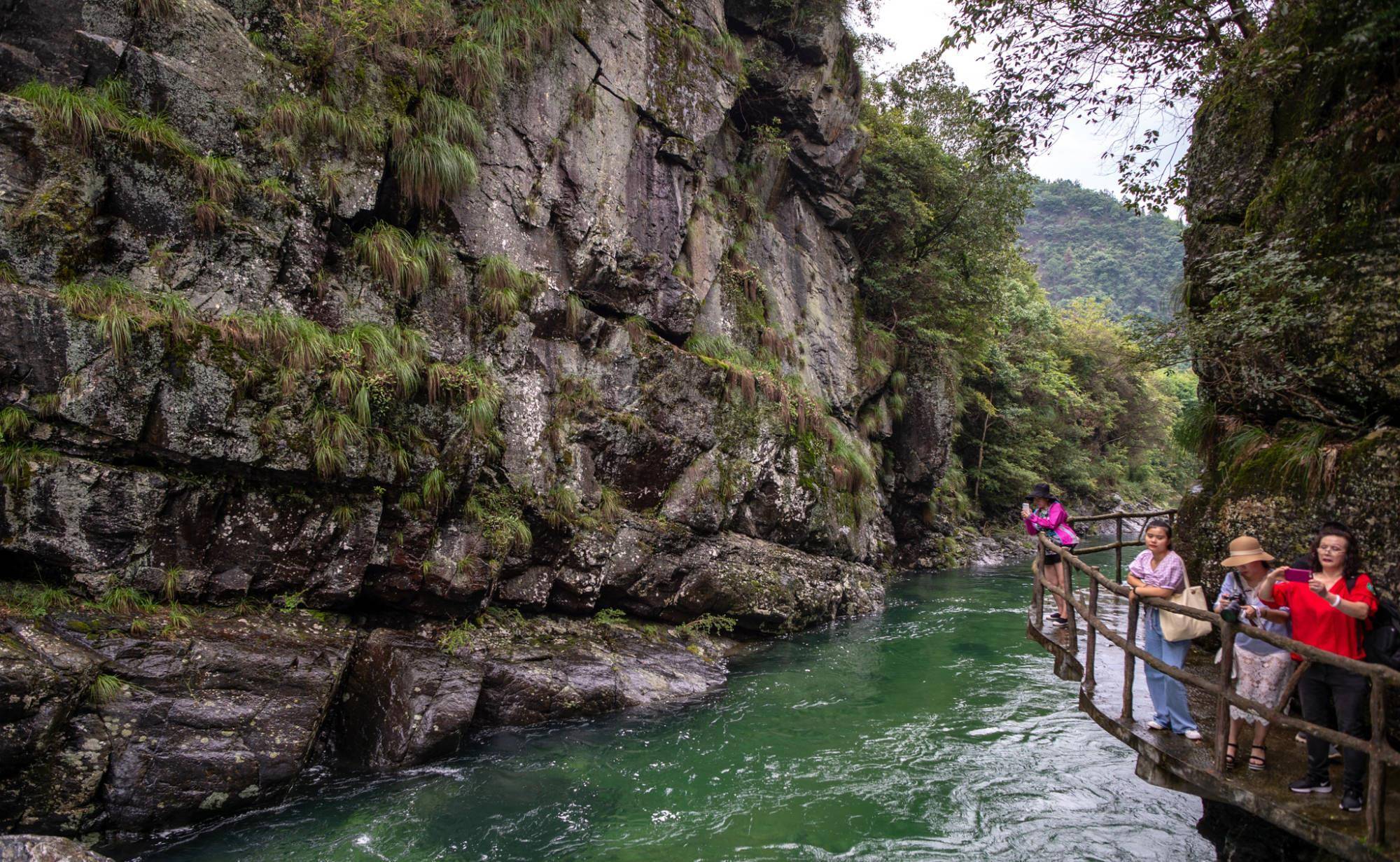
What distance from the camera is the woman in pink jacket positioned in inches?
338

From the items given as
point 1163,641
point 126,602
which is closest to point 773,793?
point 1163,641

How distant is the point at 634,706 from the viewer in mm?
9930

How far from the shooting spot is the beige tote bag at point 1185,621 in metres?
5.61

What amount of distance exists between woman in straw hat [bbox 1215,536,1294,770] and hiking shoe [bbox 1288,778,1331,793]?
38cm

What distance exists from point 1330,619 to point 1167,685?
134cm

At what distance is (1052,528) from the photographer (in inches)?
345

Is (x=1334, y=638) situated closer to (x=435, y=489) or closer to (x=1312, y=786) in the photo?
(x=1312, y=786)

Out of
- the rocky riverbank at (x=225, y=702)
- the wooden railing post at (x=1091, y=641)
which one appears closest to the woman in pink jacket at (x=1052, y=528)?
the wooden railing post at (x=1091, y=641)

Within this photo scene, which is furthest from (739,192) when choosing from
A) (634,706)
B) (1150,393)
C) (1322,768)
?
(1150,393)

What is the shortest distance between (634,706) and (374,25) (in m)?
10.9

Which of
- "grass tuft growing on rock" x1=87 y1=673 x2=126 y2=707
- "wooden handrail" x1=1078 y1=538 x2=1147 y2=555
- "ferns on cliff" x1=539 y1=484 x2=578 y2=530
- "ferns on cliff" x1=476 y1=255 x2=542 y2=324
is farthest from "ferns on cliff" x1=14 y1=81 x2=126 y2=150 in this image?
"wooden handrail" x1=1078 y1=538 x2=1147 y2=555

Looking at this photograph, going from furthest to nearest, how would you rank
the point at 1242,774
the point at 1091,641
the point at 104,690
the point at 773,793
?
1. the point at 773,793
2. the point at 104,690
3. the point at 1091,641
4. the point at 1242,774

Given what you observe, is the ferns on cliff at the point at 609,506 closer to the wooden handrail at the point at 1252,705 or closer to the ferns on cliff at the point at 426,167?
the ferns on cliff at the point at 426,167

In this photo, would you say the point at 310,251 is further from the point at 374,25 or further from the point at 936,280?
the point at 936,280
